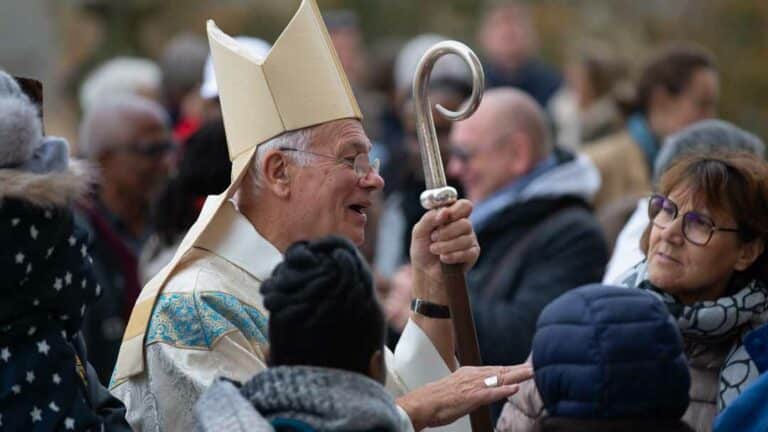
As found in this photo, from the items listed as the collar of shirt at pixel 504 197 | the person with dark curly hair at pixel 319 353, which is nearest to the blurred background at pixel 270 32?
the collar of shirt at pixel 504 197

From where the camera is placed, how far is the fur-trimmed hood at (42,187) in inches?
136

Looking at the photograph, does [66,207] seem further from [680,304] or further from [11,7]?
[11,7]

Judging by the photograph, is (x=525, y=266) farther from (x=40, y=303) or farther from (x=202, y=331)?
(x=40, y=303)

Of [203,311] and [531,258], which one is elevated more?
[203,311]

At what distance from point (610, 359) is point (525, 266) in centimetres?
286

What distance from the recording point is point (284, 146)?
13.8 feet

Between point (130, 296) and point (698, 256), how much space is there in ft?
10.9

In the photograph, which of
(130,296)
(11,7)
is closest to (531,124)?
(130,296)

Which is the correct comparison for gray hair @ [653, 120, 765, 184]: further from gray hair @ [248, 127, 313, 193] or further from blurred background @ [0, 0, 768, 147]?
blurred background @ [0, 0, 768, 147]

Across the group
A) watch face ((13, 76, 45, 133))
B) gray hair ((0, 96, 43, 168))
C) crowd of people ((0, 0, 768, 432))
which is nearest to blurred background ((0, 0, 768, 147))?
crowd of people ((0, 0, 768, 432))

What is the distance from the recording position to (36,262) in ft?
11.4

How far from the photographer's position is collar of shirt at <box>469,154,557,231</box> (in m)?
6.41

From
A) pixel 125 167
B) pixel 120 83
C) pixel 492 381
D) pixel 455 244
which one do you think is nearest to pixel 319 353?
pixel 492 381

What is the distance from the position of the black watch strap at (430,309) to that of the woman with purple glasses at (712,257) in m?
0.57
